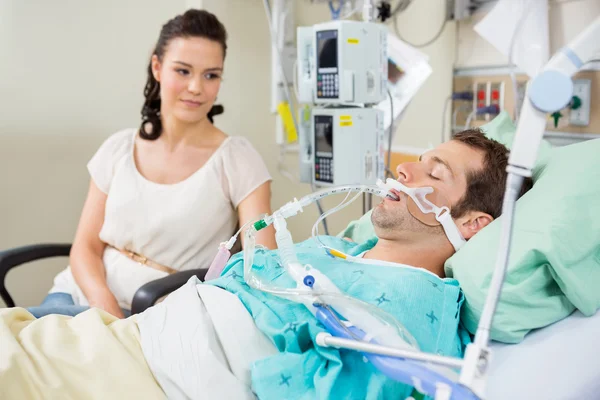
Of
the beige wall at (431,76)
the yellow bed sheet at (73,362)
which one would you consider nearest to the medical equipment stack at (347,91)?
the beige wall at (431,76)

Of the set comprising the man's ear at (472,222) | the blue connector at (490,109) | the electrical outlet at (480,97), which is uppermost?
the electrical outlet at (480,97)

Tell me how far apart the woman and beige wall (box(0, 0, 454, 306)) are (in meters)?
0.81

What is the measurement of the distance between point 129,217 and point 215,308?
0.90m

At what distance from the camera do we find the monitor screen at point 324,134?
244 cm

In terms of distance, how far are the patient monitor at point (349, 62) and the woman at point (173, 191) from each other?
40cm

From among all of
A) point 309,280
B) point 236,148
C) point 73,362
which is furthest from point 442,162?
point 73,362

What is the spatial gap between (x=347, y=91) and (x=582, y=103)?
2.66ft

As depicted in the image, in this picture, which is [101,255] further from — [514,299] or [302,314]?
[514,299]

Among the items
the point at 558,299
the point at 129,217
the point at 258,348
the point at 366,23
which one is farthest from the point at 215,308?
the point at 366,23

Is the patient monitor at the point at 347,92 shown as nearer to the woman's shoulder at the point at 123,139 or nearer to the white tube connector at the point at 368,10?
the white tube connector at the point at 368,10

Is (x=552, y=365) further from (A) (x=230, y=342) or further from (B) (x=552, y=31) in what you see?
(B) (x=552, y=31)

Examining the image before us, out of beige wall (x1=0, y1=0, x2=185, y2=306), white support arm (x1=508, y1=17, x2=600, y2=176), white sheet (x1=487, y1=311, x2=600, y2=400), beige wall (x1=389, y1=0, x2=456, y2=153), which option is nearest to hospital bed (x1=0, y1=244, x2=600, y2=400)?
white sheet (x1=487, y1=311, x2=600, y2=400)

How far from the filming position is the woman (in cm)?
208

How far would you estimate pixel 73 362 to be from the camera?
1.21m
